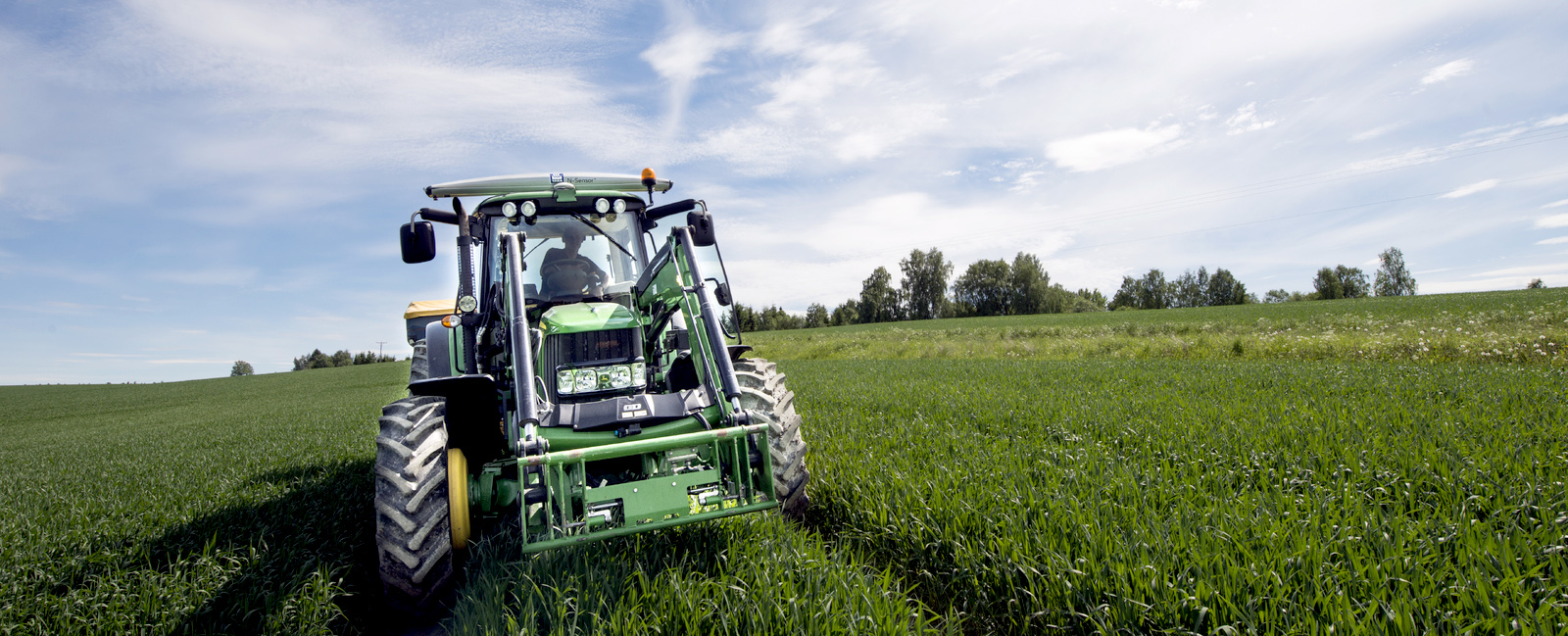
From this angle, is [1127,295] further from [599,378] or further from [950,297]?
[599,378]

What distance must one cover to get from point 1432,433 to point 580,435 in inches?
240

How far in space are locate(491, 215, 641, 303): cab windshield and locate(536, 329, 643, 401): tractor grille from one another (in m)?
0.53

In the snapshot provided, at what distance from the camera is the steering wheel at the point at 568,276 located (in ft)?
15.0

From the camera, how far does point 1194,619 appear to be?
7.81 ft

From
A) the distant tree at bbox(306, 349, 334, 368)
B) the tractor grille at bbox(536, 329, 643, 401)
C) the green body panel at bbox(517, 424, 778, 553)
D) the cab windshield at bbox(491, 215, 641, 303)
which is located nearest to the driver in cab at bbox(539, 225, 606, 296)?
the cab windshield at bbox(491, 215, 641, 303)

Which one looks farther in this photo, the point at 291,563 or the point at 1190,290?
the point at 1190,290

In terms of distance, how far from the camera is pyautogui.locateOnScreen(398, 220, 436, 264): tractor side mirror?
410 cm

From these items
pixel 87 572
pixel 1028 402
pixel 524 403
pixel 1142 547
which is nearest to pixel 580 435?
pixel 524 403

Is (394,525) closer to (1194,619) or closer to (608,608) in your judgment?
(608,608)

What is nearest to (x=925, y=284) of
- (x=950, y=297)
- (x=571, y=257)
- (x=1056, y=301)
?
(x=950, y=297)

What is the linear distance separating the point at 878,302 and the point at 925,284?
742cm

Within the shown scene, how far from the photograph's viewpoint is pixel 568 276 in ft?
15.1

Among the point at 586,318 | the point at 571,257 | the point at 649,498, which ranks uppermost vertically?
the point at 571,257

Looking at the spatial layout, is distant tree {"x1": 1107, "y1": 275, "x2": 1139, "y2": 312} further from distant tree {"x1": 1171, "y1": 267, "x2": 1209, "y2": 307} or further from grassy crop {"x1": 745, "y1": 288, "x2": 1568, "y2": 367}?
grassy crop {"x1": 745, "y1": 288, "x2": 1568, "y2": 367}
